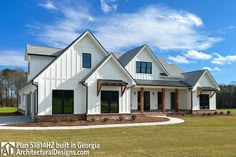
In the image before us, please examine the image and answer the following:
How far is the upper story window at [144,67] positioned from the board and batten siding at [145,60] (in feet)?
1.10

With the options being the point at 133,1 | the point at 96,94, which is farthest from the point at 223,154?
the point at 96,94

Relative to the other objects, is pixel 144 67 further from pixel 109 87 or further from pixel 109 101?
pixel 109 101

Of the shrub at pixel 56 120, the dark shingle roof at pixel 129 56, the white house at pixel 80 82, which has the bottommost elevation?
the shrub at pixel 56 120

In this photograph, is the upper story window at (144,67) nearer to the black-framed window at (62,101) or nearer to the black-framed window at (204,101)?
the black-framed window at (204,101)

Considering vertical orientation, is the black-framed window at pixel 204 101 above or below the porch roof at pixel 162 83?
below

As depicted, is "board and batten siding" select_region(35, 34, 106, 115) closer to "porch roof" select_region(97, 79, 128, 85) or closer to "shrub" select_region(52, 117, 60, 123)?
"shrub" select_region(52, 117, 60, 123)

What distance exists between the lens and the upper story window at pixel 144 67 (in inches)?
1097

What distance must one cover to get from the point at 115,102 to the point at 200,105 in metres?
12.4

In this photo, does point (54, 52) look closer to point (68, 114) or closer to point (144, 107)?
point (68, 114)

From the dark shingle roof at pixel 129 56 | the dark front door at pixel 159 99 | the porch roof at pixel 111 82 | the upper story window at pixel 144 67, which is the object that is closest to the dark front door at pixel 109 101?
the porch roof at pixel 111 82

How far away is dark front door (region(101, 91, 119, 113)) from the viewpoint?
70.1 feet

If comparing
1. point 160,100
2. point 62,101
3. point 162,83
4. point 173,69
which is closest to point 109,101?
point 62,101

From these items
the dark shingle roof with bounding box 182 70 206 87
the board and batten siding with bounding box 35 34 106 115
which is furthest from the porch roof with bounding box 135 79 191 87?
the board and batten siding with bounding box 35 34 106 115

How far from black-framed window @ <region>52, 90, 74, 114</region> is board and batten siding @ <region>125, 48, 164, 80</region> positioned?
8528mm
